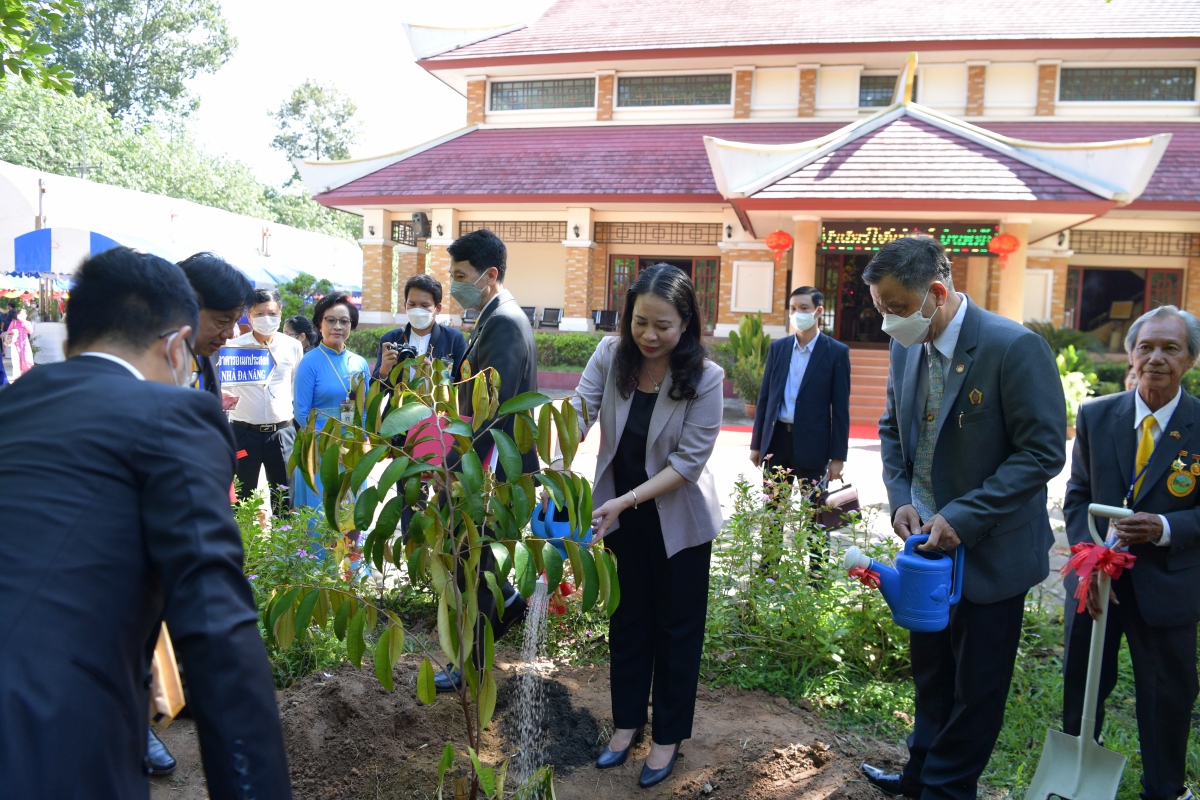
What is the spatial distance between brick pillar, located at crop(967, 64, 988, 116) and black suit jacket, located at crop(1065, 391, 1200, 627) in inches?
637

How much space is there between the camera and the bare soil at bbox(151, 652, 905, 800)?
2797mm

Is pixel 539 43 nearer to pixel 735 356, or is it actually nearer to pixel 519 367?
pixel 735 356

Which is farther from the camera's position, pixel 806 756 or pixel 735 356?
pixel 735 356

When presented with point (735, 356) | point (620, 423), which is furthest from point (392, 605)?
point (735, 356)

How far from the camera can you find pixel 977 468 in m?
Answer: 2.61

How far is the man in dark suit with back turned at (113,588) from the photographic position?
1.15 metres

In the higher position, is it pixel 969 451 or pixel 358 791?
pixel 969 451

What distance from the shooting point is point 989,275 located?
16.5m

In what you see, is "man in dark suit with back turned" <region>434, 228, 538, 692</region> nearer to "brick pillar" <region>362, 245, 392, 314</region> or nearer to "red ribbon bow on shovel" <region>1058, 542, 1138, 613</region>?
"red ribbon bow on shovel" <region>1058, 542, 1138, 613</region>

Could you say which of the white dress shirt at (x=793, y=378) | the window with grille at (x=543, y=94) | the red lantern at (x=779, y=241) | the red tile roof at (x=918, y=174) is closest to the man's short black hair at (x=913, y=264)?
the white dress shirt at (x=793, y=378)

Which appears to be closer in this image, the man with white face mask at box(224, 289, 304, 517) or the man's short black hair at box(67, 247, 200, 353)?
the man's short black hair at box(67, 247, 200, 353)

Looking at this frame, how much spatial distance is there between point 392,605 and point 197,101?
144 feet

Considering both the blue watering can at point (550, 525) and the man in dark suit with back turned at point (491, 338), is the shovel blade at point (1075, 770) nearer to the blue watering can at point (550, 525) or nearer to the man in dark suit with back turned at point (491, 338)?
the blue watering can at point (550, 525)

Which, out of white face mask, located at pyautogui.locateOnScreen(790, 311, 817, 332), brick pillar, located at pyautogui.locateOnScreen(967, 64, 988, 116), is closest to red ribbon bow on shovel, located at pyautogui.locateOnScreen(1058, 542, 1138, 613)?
white face mask, located at pyautogui.locateOnScreen(790, 311, 817, 332)
